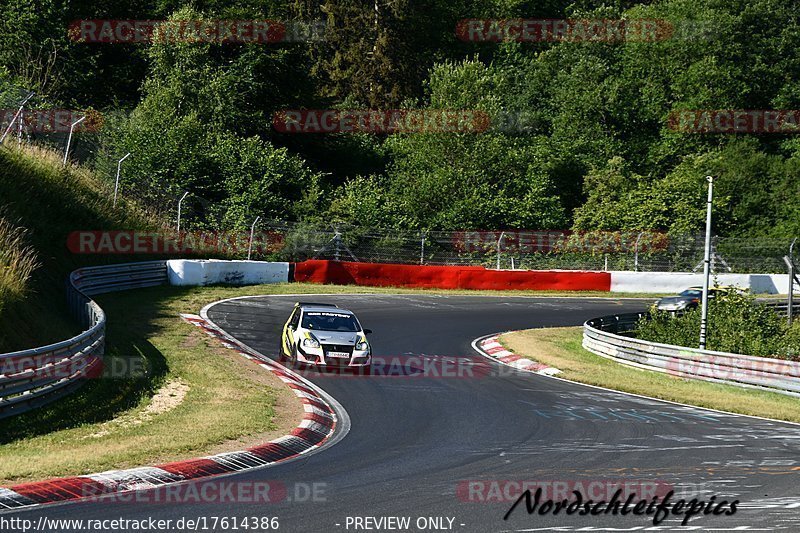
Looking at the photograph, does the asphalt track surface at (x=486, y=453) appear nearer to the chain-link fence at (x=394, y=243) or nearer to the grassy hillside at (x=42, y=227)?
the grassy hillside at (x=42, y=227)

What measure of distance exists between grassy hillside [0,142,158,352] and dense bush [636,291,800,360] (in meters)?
18.2

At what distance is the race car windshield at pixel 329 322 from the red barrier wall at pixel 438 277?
1716cm

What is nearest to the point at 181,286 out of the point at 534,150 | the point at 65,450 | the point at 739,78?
the point at 65,450

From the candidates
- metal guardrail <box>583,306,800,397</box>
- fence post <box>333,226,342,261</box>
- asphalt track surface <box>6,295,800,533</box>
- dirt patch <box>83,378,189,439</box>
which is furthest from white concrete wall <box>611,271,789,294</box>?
dirt patch <box>83,378,189,439</box>

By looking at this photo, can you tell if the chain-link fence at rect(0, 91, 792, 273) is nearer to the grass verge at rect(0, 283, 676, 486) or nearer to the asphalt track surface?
the asphalt track surface

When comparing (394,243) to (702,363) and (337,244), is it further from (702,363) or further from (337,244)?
(702,363)

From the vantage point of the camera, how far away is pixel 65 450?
39.5ft

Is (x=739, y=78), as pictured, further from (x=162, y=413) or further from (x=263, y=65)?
(x=162, y=413)

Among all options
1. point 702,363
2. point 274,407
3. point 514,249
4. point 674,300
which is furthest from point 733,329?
point 274,407

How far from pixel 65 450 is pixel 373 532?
17.3 feet

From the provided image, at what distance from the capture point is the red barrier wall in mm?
39031

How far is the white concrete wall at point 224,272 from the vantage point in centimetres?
3444

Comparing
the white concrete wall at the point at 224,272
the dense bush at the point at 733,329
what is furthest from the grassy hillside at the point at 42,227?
the dense bush at the point at 733,329

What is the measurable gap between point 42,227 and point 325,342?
1422 centimetres
